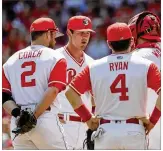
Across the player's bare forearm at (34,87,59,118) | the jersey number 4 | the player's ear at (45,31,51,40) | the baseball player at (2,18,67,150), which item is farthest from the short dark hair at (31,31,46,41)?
the jersey number 4

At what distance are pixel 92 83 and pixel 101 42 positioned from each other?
Result: 10429 mm

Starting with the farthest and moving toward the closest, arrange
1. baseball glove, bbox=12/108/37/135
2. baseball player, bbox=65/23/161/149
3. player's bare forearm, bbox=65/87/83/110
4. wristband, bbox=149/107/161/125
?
1. baseball glove, bbox=12/108/37/135
2. player's bare forearm, bbox=65/87/83/110
3. wristband, bbox=149/107/161/125
4. baseball player, bbox=65/23/161/149

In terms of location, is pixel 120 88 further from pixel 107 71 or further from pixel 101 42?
pixel 101 42

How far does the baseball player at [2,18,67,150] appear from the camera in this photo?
23.4ft

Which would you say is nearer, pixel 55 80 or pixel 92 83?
pixel 92 83

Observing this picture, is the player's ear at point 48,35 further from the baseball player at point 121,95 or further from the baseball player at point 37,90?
the baseball player at point 121,95

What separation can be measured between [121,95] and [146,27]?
153 cm

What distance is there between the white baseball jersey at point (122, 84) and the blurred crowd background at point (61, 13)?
1073cm

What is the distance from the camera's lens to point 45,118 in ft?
23.5

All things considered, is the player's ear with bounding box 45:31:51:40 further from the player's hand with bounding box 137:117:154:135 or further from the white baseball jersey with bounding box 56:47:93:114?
the player's hand with bounding box 137:117:154:135

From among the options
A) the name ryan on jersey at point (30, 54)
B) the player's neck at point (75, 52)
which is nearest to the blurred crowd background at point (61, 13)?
the player's neck at point (75, 52)

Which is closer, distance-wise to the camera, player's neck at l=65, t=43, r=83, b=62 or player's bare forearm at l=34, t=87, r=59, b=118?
player's bare forearm at l=34, t=87, r=59, b=118

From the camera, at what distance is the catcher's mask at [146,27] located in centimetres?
778

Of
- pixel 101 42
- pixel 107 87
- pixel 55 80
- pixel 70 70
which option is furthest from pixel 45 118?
pixel 101 42
